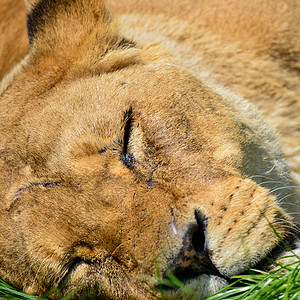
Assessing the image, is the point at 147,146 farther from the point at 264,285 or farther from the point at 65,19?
the point at 65,19

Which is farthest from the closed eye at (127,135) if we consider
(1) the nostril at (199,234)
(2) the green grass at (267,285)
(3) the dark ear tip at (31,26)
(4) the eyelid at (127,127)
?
(3) the dark ear tip at (31,26)

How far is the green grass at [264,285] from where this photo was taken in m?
2.02

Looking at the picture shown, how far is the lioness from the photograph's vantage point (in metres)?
2.12

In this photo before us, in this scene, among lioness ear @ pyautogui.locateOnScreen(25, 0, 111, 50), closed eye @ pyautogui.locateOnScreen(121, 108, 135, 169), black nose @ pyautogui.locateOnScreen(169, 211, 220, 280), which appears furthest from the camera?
lioness ear @ pyautogui.locateOnScreen(25, 0, 111, 50)

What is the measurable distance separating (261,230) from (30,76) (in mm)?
1718

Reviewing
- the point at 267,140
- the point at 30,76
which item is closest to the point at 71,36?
the point at 30,76

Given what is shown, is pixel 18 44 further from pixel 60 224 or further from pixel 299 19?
pixel 299 19

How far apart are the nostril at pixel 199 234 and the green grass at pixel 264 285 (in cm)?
18

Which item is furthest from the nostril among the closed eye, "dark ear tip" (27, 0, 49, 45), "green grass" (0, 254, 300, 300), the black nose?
"dark ear tip" (27, 0, 49, 45)

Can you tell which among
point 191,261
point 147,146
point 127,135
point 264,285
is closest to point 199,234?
point 191,261

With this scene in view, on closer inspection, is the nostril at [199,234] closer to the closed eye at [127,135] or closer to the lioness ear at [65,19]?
the closed eye at [127,135]

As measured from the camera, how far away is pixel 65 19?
2834 millimetres

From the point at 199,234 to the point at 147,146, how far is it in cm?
56

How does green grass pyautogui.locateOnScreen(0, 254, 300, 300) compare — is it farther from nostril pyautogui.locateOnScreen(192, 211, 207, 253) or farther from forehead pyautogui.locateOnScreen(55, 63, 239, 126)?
forehead pyautogui.locateOnScreen(55, 63, 239, 126)
